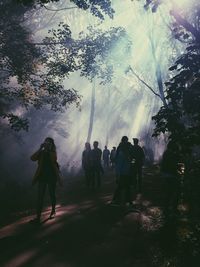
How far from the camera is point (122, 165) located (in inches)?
483

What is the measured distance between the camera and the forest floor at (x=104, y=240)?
275 inches

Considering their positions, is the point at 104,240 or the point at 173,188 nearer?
the point at 104,240

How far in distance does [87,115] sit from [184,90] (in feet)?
235

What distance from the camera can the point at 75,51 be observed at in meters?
19.6

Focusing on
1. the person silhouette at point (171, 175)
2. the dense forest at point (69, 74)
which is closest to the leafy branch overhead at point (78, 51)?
the dense forest at point (69, 74)

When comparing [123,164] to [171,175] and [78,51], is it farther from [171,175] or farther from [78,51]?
[78,51]

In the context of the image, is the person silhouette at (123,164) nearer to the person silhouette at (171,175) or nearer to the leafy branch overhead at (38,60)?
the person silhouette at (171,175)

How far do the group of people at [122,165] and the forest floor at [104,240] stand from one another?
2.53ft

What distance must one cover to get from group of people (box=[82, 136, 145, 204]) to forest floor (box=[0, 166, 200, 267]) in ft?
2.53

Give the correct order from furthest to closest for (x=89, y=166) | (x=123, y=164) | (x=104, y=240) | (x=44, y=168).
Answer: (x=89, y=166) < (x=123, y=164) < (x=44, y=168) < (x=104, y=240)

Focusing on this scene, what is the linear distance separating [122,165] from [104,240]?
4.19 m

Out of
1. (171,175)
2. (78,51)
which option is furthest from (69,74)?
(171,175)

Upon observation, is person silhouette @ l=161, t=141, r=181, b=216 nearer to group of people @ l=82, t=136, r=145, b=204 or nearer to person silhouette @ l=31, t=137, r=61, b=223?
group of people @ l=82, t=136, r=145, b=204

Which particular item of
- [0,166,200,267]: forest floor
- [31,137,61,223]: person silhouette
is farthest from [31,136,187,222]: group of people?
[0,166,200,267]: forest floor
